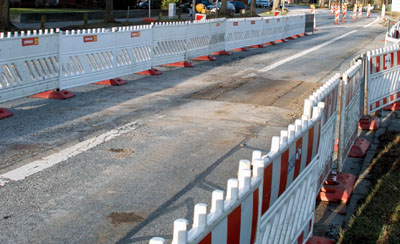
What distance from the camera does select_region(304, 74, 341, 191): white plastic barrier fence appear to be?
5816 mm

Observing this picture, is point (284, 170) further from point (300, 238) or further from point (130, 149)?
point (130, 149)

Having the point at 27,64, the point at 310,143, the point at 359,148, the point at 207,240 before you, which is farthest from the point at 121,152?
the point at 207,240

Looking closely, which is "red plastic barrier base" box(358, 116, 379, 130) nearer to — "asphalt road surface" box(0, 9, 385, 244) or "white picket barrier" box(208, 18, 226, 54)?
"asphalt road surface" box(0, 9, 385, 244)

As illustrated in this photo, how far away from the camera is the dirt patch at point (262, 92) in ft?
42.3

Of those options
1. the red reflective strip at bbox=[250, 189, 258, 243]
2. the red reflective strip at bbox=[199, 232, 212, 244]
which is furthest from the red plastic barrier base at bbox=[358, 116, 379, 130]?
the red reflective strip at bbox=[199, 232, 212, 244]

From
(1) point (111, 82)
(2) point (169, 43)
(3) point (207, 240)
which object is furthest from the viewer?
(2) point (169, 43)

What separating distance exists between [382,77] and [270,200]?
778cm

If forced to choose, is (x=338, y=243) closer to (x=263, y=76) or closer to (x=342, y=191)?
(x=342, y=191)

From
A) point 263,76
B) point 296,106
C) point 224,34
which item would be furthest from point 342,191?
point 224,34

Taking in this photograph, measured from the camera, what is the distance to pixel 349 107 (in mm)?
7707

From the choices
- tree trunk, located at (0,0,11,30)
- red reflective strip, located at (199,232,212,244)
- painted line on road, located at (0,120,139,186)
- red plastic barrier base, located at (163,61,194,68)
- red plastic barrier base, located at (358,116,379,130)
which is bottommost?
painted line on road, located at (0,120,139,186)

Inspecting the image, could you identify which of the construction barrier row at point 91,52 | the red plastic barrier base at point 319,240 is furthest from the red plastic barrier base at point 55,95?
the red plastic barrier base at point 319,240

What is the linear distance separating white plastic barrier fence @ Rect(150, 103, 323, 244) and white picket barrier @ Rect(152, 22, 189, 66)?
494 inches

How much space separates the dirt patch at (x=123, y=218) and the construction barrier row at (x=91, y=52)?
627 cm
